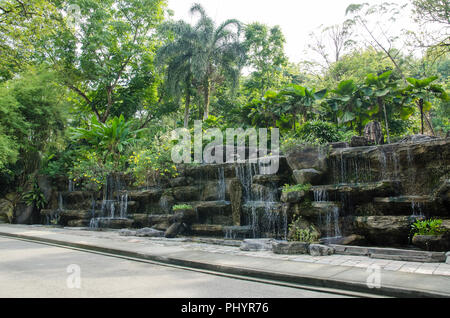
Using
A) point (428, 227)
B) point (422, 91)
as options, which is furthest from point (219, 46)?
point (428, 227)

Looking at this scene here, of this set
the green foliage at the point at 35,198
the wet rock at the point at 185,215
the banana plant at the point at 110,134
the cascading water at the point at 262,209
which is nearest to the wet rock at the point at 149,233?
the wet rock at the point at 185,215

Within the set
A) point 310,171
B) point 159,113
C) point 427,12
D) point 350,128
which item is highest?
point 427,12

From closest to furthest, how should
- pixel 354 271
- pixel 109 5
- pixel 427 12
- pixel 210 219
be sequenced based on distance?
1. pixel 354 271
2. pixel 210 219
3. pixel 427 12
4. pixel 109 5

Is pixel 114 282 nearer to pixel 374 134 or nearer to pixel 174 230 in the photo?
pixel 174 230

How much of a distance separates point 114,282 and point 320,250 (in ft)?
16.9

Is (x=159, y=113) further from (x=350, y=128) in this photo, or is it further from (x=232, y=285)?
(x=232, y=285)

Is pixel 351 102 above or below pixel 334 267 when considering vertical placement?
above

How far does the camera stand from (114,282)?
5.34 metres

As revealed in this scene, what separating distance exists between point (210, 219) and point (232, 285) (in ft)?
26.1

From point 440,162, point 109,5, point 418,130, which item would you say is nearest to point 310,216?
point 440,162

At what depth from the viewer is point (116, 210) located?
16.3 meters

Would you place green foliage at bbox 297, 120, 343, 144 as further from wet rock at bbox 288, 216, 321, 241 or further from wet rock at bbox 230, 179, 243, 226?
wet rock at bbox 288, 216, 321, 241

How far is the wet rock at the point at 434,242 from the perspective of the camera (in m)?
7.50

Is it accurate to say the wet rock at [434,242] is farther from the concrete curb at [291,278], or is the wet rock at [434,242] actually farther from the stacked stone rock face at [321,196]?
the concrete curb at [291,278]
